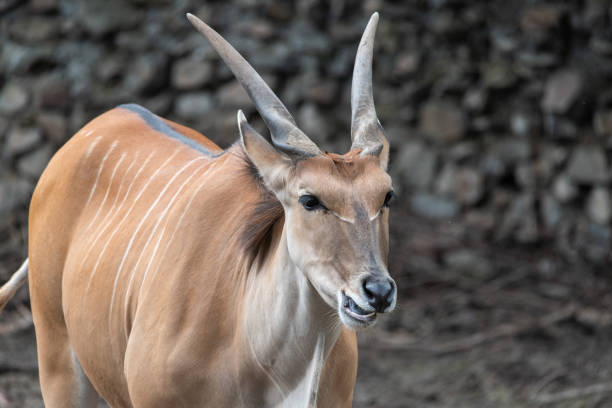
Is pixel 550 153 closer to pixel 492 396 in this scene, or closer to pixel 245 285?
pixel 492 396

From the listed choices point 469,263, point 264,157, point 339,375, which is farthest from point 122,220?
point 469,263

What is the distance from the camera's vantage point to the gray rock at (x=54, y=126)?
6.53 metres

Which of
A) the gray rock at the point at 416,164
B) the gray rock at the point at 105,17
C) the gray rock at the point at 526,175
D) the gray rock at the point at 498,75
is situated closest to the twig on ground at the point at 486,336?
the gray rock at the point at 526,175

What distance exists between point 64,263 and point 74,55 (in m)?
3.61

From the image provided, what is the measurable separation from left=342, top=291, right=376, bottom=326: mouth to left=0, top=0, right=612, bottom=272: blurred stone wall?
12.9ft

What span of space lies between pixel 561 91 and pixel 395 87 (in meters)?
1.20

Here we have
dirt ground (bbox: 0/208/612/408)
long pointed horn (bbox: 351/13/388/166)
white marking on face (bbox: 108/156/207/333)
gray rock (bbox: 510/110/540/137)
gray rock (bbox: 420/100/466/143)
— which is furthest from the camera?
gray rock (bbox: 420/100/466/143)

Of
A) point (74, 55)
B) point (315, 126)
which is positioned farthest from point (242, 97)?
point (74, 55)

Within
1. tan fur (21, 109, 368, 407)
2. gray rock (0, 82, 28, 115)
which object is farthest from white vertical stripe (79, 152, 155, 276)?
gray rock (0, 82, 28, 115)

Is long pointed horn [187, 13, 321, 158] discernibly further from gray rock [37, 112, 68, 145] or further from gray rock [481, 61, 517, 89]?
gray rock [37, 112, 68, 145]

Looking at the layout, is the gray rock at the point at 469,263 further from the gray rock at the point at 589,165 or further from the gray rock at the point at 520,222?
the gray rock at the point at 589,165

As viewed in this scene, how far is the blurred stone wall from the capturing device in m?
5.88

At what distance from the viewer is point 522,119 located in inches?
237

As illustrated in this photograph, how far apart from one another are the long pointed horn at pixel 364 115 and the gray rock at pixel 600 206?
3425 millimetres
